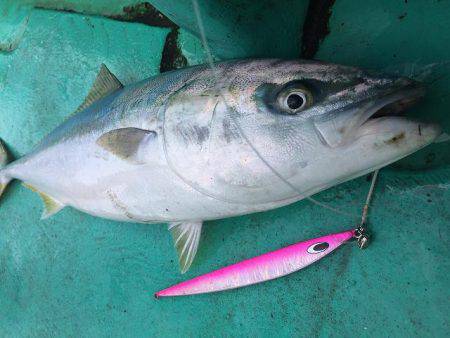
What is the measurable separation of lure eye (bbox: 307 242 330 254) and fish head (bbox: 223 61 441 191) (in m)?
0.45

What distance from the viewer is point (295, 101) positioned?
1451 mm

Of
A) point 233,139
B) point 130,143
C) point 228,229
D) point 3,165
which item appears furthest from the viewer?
point 3,165

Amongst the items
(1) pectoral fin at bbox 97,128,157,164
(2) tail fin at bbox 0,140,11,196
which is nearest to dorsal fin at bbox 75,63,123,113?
(1) pectoral fin at bbox 97,128,157,164

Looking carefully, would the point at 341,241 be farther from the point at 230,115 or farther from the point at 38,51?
the point at 38,51

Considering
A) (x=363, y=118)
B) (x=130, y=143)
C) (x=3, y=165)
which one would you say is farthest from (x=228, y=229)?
(x=3, y=165)

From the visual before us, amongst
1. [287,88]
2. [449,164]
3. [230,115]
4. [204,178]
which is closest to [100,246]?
[204,178]

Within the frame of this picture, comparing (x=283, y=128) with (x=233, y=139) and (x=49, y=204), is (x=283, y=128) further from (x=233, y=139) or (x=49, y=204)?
(x=49, y=204)

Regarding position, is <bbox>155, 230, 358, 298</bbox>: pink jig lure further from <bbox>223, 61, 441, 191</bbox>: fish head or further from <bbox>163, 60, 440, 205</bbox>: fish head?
<bbox>223, 61, 441, 191</bbox>: fish head

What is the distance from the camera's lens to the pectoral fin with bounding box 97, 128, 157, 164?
68.9 inches

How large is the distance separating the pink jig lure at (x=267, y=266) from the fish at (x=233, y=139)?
141 millimetres

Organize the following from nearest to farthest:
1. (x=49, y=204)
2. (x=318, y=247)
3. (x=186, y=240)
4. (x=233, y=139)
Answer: (x=233, y=139) → (x=318, y=247) → (x=186, y=240) → (x=49, y=204)

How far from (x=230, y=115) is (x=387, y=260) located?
0.99m

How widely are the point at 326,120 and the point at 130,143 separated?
0.83m

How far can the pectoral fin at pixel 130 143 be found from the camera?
175 cm
